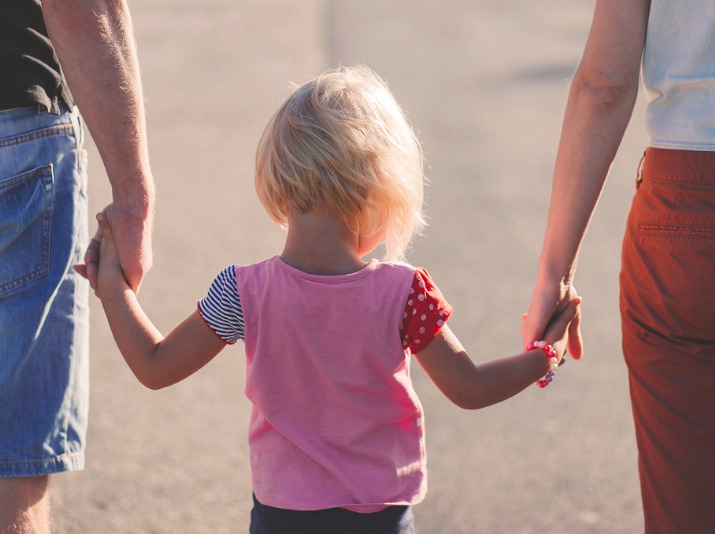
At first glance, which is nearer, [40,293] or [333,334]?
[333,334]

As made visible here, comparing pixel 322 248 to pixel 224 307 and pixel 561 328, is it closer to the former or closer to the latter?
pixel 224 307

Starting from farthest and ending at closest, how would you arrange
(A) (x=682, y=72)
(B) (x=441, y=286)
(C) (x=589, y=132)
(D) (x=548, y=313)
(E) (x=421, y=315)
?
(B) (x=441, y=286), (D) (x=548, y=313), (C) (x=589, y=132), (A) (x=682, y=72), (E) (x=421, y=315)

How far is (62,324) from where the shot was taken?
8.54ft

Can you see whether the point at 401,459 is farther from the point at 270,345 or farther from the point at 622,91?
the point at 622,91

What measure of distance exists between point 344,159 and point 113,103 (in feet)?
2.03

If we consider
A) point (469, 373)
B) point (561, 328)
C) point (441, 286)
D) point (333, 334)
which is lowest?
point (441, 286)

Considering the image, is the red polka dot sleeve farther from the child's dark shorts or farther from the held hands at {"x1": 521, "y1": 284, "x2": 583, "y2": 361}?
the held hands at {"x1": 521, "y1": 284, "x2": 583, "y2": 361}

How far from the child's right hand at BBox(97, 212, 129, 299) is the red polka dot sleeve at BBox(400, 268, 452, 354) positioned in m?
0.65

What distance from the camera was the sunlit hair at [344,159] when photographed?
2.25 metres

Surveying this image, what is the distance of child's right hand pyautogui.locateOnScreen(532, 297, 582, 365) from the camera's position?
9.03 ft

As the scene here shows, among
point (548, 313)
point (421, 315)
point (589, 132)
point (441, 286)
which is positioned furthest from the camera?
point (441, 286)

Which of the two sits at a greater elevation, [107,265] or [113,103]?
[113,103]

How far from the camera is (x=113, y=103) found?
253 centimetres

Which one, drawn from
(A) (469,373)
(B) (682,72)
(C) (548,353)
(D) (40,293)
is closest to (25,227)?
(D) (40,293)
